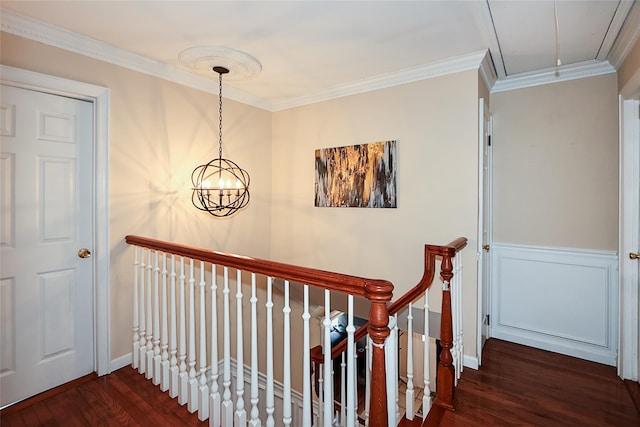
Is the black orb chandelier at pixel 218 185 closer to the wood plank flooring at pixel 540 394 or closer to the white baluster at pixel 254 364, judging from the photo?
the white baluster at pixel 254 364

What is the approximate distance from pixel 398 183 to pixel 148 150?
216 cm

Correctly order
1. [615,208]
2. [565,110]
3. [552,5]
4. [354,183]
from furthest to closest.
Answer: [354,183] → [565,110] → [615,208] → [552,5]

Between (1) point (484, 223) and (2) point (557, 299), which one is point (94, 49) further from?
(2) point (557, 299)

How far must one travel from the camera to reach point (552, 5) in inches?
73.8

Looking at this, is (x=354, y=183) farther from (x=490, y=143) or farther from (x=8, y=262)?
(x=8, y=262)

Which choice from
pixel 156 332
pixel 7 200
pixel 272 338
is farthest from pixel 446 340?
pixel 7 200

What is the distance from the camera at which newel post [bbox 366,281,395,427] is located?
1.13 metres

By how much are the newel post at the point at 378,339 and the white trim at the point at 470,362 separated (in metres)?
1.67

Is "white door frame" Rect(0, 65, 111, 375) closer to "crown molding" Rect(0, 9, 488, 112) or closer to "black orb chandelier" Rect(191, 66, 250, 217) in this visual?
"crown molding" Rect(0, 9, 488, 112)

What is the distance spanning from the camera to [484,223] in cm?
284

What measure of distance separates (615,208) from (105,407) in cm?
395

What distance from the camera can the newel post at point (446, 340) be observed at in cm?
193

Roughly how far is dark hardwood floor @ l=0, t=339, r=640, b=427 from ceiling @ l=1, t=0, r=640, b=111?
235 cm

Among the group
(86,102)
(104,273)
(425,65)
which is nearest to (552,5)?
(425,65)
